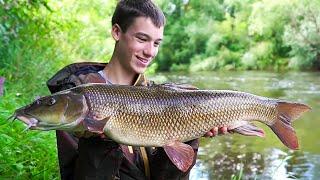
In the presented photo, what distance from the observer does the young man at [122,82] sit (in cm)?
228

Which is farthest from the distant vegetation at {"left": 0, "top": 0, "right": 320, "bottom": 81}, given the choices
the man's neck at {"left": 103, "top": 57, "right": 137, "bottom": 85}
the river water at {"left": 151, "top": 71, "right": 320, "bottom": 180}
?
the man's neck at {"left": 103, "top": 57, "right": 137, "bottom": 85}

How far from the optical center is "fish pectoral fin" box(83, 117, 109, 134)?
2008mm

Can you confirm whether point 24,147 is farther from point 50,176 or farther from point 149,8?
point 149,8

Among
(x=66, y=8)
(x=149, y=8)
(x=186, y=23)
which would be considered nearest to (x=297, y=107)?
(x=149, y=8)

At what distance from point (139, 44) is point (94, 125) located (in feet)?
2.16

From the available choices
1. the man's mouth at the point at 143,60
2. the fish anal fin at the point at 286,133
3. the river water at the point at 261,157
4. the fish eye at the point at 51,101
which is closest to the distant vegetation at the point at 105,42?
the man's mouth at the point at 143,60

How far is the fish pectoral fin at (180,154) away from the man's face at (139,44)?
50 centimetres

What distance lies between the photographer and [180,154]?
227cm

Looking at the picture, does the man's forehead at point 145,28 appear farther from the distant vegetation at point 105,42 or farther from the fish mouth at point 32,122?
the distant vegetation at point 105,42

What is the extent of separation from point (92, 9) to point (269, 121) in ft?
35.5

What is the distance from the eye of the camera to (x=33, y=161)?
3.98m

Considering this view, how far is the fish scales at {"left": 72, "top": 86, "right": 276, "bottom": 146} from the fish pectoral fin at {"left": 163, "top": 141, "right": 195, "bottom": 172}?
3cm

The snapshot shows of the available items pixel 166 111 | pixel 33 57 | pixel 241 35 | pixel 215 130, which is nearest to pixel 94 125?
pixel 166 111

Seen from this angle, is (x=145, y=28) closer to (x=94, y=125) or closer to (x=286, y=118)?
(x=94, y=125)
